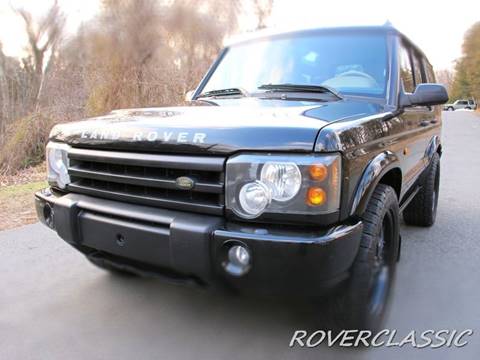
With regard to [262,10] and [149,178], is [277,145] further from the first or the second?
[262,10]

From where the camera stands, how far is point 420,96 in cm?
288

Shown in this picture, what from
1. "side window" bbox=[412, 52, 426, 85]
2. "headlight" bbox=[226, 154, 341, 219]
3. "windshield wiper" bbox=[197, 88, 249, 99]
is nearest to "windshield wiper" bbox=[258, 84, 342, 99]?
"windshield wiper" bbox=[197, 88, 249, 99]

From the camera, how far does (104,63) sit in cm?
1146

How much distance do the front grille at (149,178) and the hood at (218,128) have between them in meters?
0.05

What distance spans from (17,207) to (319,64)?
4.19 metres

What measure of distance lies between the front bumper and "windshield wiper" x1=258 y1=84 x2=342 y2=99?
112 cm

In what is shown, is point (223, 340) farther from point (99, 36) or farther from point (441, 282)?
point (99, 36)

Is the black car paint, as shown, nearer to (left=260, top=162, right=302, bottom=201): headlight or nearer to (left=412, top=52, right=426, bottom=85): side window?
(left=260, top=162, right=302, bottom=201): headlight

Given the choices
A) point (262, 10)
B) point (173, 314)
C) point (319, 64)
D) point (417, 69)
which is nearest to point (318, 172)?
point (173, 314)

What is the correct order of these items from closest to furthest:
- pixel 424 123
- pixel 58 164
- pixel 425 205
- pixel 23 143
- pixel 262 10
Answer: pixel 58 164
pixel 424 123
pixel 425 205
pixel 23 143
pixel 262 10

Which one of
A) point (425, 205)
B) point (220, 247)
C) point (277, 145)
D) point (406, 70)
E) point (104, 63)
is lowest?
point (425, 205)

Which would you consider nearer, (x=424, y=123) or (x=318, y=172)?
(x=318, y=172)

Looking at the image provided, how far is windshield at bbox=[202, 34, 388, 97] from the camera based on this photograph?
9.64 feet

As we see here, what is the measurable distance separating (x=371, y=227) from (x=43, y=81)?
9742 millimetres
